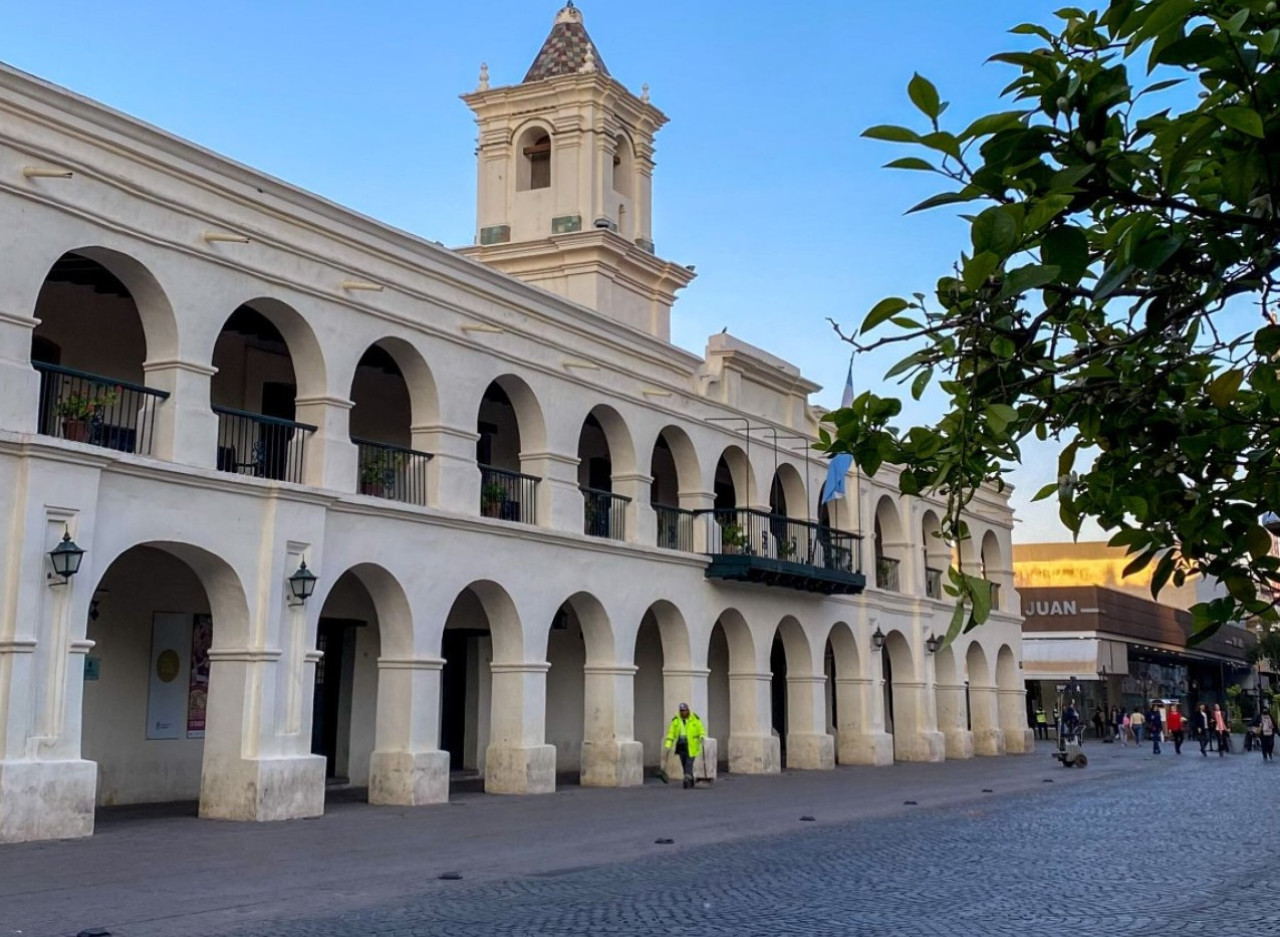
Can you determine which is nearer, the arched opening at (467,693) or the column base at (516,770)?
the column base at (516,770)

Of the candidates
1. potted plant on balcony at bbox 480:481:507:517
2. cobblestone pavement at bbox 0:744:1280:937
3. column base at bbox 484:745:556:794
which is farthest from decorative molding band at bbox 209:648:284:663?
potted plant on balcony at bbox 480:481:507:517

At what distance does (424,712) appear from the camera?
20.6 m

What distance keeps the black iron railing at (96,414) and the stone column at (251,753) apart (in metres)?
2.95

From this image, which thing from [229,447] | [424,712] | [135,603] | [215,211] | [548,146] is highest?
[548,146]

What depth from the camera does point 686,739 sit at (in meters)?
24.5

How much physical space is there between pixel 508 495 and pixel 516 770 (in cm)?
459

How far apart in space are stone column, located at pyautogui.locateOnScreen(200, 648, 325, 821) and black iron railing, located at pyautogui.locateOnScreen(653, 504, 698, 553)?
10643 mm

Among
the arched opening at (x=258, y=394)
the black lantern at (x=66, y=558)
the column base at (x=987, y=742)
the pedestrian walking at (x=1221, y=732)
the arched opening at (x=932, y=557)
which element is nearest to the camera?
the black lantern at (x=66, y=558)

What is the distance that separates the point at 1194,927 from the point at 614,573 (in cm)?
1589

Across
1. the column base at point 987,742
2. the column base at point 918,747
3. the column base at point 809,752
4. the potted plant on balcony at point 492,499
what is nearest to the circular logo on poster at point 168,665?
the potted plant on balcony at point 492,499

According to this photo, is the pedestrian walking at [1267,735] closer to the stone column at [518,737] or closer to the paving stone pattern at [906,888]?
the paving stone pattern at [906,888]

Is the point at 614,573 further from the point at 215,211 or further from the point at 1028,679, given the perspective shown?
the point at 1028,679

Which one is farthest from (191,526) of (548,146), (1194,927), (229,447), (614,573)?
(548,146)

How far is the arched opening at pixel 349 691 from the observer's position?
2428cm
